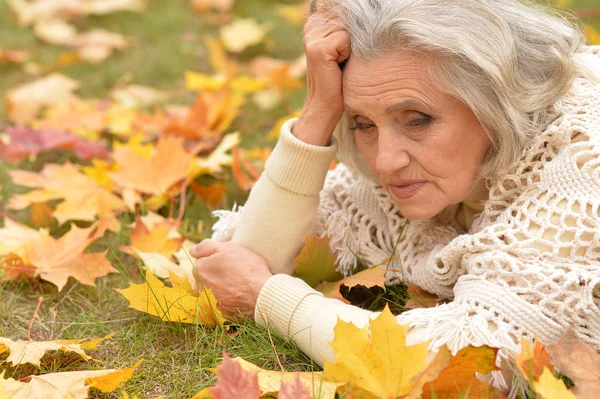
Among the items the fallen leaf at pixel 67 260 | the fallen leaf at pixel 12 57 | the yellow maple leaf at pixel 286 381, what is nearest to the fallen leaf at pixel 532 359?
the yellow maple leaf at pixel 286 381

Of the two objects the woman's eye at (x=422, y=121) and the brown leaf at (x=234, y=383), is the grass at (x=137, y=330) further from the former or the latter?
the woman's eye at (x=422, y=121)

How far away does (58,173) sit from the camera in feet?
9.44

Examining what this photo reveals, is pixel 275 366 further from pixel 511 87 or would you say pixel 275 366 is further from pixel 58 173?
pixel 58 173

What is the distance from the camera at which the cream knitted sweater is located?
1731 millimetres

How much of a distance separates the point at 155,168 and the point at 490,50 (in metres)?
1.42

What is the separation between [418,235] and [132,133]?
1.77m

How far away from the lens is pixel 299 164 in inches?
86.7

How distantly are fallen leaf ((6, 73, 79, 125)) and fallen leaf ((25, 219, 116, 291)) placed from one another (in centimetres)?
154

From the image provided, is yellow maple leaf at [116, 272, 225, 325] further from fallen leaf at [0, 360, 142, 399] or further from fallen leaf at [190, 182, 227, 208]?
fallen leaf at [190, 182, 227, 208]

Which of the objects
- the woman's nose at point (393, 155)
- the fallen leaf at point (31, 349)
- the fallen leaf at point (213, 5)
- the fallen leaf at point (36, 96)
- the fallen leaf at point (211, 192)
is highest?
the woman's nose at point (393, 155)

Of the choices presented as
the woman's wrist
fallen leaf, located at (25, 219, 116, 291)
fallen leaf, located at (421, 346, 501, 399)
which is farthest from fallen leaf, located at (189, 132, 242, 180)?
fallen leaf, located at (421, 346, 501, 399)

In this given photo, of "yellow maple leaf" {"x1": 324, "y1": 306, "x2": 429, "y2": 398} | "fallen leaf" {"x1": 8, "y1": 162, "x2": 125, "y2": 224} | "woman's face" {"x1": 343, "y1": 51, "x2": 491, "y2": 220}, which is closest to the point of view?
"yellow maple leaf" {"x1": 324, "y1": 306, "x2": 429, "y2": 398}

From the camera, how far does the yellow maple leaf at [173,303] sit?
2.06 meters

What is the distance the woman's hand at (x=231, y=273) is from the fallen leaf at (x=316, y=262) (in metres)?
0.12
